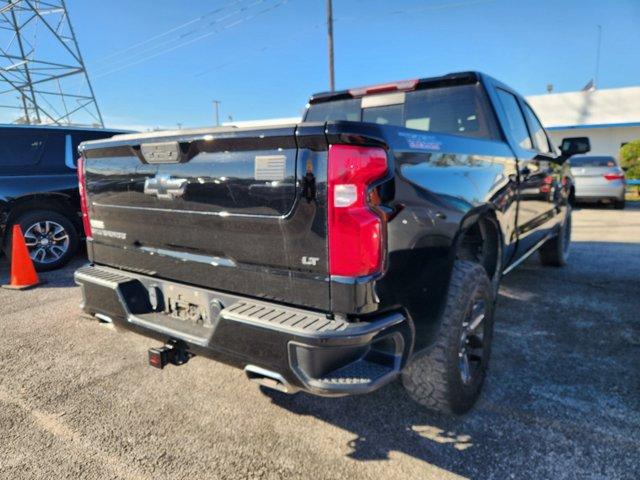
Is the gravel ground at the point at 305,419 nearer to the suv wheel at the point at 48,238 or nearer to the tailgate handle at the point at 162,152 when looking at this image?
the tailgate handle at the point at 162,152

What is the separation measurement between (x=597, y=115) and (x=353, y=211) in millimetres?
26776

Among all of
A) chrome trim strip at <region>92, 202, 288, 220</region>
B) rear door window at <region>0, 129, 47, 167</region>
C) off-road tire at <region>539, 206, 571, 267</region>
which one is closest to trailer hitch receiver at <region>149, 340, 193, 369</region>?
chrome trim strip at <region>92, 202, 288, 220</region>

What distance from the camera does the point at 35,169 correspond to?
6.08 m

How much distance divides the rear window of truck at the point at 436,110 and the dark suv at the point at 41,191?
443 centimetres

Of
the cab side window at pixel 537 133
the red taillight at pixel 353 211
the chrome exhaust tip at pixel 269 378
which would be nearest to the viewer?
the red taillight at pixel 353 211

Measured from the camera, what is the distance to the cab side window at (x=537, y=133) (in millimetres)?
4340

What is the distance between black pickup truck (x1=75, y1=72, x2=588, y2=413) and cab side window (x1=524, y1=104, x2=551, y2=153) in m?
1.59

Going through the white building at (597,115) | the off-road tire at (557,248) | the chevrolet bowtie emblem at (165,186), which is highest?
the white building at (597,115)

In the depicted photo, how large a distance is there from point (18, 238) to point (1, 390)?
2.85 meters

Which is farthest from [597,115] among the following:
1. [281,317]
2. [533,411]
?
[281,317]

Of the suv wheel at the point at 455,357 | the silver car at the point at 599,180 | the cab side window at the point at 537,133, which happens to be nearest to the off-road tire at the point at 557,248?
the cab side window at the point at 537,133

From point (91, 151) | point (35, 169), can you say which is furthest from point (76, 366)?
point (35, 169)

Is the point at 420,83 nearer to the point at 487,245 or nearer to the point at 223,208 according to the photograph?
the point at 487,245

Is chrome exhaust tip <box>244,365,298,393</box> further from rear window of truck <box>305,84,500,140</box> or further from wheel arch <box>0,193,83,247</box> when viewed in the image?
wheel arch <box>0,193,83,247</box>
